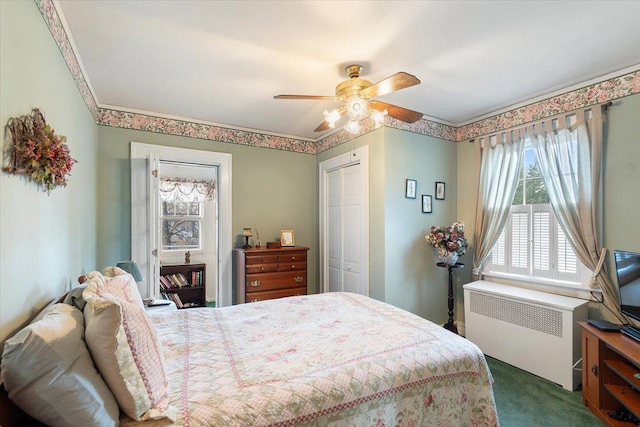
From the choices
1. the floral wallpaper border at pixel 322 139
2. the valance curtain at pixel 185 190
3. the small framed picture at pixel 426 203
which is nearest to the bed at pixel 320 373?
the small framed picture at pixel 426 203

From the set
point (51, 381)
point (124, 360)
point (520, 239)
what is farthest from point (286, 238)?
point (51, 381)

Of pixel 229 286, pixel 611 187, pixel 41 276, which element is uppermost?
pixel 611 187

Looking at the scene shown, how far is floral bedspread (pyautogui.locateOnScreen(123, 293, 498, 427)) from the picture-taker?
1.14m

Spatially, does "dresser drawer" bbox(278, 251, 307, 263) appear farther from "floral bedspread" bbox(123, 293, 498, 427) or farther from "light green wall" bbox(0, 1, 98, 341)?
"light green wall" bbox(0, 1, 98, 341)

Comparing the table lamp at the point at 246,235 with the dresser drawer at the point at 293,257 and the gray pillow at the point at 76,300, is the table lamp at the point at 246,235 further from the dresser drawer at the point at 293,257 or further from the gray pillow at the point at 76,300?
the gray pillow at the point at 76,300

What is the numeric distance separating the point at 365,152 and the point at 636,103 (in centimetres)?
227

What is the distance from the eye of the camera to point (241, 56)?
2.20 meters

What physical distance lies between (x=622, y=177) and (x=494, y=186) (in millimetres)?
1025

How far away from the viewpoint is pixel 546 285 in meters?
2.88

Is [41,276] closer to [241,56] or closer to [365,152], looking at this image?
[241,56]

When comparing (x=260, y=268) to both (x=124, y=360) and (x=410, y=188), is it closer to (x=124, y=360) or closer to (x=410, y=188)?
(x=410, y=188)

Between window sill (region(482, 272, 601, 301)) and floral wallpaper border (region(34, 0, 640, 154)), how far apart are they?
1586 mm

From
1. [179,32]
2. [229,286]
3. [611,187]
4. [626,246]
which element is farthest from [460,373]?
[229,286]

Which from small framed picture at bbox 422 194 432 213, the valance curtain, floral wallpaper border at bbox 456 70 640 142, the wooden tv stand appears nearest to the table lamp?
the valance curtain
